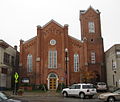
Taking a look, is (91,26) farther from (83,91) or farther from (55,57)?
(83,91)

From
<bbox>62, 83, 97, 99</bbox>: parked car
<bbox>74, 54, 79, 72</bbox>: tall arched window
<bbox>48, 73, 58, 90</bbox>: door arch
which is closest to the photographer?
<bbox>62, 83, 97, 99</bbox>: parked car

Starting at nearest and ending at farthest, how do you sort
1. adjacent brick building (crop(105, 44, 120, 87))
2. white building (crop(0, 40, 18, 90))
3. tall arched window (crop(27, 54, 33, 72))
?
adjacent brick building (crop(105, 44, 120, 87)), white building (crop(0, 40, 18, 90)), tall arched window (crop(27, 54, 33, 72))

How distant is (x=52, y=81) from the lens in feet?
155

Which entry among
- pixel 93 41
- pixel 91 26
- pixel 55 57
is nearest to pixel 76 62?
pixel 55 57

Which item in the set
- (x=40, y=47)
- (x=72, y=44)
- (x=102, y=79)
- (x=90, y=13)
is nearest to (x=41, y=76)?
(x=40, y=47)

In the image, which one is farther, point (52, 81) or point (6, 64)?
point (52, 81)

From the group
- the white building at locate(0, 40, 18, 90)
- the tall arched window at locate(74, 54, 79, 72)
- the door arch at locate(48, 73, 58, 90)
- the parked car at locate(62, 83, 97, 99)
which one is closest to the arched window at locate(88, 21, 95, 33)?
the tall arched window at locate(74, 54, 79, 72)

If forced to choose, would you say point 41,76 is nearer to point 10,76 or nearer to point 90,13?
point 10,76

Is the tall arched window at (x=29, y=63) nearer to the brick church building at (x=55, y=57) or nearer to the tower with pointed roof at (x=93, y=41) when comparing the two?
the brick church building at (x=55, y=57)

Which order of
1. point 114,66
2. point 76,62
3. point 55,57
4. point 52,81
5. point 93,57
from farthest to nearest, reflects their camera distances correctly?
point 93,57 < point 76,62 < point 55,57 < point 52,81 < point 114,66

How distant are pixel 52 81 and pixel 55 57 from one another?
513cm

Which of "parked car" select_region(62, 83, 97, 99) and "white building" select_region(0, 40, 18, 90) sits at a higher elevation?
"white building" select_region(0, 40, 18, 90)

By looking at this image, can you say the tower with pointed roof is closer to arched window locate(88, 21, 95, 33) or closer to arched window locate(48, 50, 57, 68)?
arched window locate(88, 21, 95, 33)

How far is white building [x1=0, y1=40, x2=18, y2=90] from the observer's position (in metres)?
42.9
